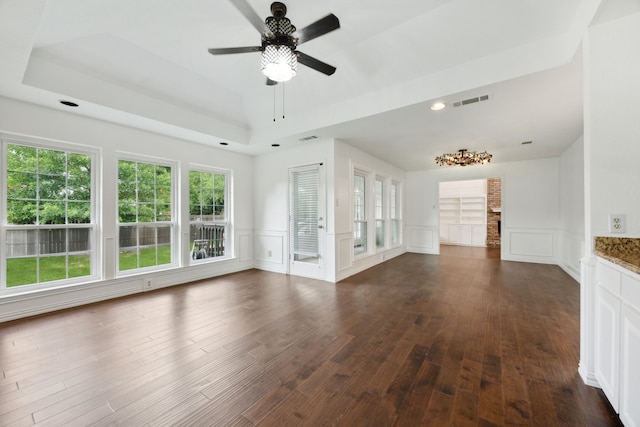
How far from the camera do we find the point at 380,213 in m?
6.62

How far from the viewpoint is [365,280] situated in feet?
15.5

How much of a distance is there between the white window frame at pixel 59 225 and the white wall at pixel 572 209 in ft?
24.9

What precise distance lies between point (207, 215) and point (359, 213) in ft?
10.4

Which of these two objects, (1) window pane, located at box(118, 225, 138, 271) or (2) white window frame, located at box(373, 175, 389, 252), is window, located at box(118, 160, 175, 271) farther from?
(2) white window frame, located at box(373, 175, 389, 252)

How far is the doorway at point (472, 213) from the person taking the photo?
945 centimetres

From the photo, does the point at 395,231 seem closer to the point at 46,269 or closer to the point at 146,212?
the point at 146,212

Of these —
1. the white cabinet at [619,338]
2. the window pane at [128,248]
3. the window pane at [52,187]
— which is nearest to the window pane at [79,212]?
the window pane at [52,187]

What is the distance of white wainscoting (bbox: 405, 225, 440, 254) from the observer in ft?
25.3

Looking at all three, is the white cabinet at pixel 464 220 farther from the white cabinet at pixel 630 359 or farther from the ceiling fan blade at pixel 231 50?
the ceiling fan blade at pixel 231 50

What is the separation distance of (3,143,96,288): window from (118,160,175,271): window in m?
0.38

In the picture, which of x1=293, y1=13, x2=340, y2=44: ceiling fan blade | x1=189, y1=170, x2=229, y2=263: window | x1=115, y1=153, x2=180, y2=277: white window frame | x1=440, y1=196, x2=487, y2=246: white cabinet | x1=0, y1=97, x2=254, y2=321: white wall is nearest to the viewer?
x1=293, y1=13, x2=340, y2=44: ceiling fan blade

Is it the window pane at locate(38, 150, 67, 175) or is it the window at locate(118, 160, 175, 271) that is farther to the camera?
the window at locate(118, 160, 175, 271)

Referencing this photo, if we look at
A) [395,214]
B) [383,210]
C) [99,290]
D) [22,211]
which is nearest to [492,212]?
[395,214]

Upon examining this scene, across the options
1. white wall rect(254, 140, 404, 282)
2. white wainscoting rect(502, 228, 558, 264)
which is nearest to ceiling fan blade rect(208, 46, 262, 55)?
white wall rect(254, 140, 404, 282)
